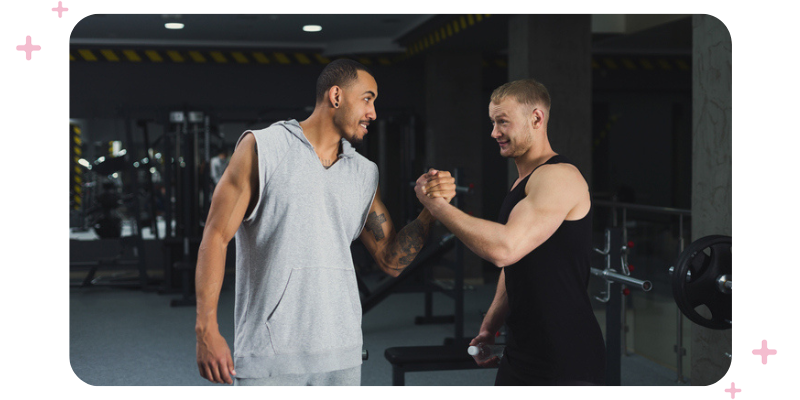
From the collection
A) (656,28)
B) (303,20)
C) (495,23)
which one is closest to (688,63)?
(656,28)

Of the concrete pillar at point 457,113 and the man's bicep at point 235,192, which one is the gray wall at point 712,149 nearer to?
the man's bicep at point 235,192

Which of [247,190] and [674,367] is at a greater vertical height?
[247,190]

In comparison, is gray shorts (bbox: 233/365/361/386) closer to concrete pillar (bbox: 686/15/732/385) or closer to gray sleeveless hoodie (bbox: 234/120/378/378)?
gray sleeveless hoodie (bbox: 234/120/378/378)

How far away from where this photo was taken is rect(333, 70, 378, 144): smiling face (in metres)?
1.80

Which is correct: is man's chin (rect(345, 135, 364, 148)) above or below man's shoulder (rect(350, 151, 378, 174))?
above

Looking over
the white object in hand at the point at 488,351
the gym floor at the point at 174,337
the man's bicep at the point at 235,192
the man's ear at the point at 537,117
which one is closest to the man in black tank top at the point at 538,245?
the man's ear at the point at 537,117

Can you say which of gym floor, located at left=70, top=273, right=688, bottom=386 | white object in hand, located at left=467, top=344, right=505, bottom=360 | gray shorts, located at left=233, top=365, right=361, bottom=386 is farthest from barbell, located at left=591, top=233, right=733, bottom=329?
gym floor, located at left=70, top=273, right=688, bottom=386

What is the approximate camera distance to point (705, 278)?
1.94 meters

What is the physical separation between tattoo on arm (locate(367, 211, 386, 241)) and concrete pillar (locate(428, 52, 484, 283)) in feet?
17.4

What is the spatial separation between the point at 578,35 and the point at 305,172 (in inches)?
135

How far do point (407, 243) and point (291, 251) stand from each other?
392 millimetres

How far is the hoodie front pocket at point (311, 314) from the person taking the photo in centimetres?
171
